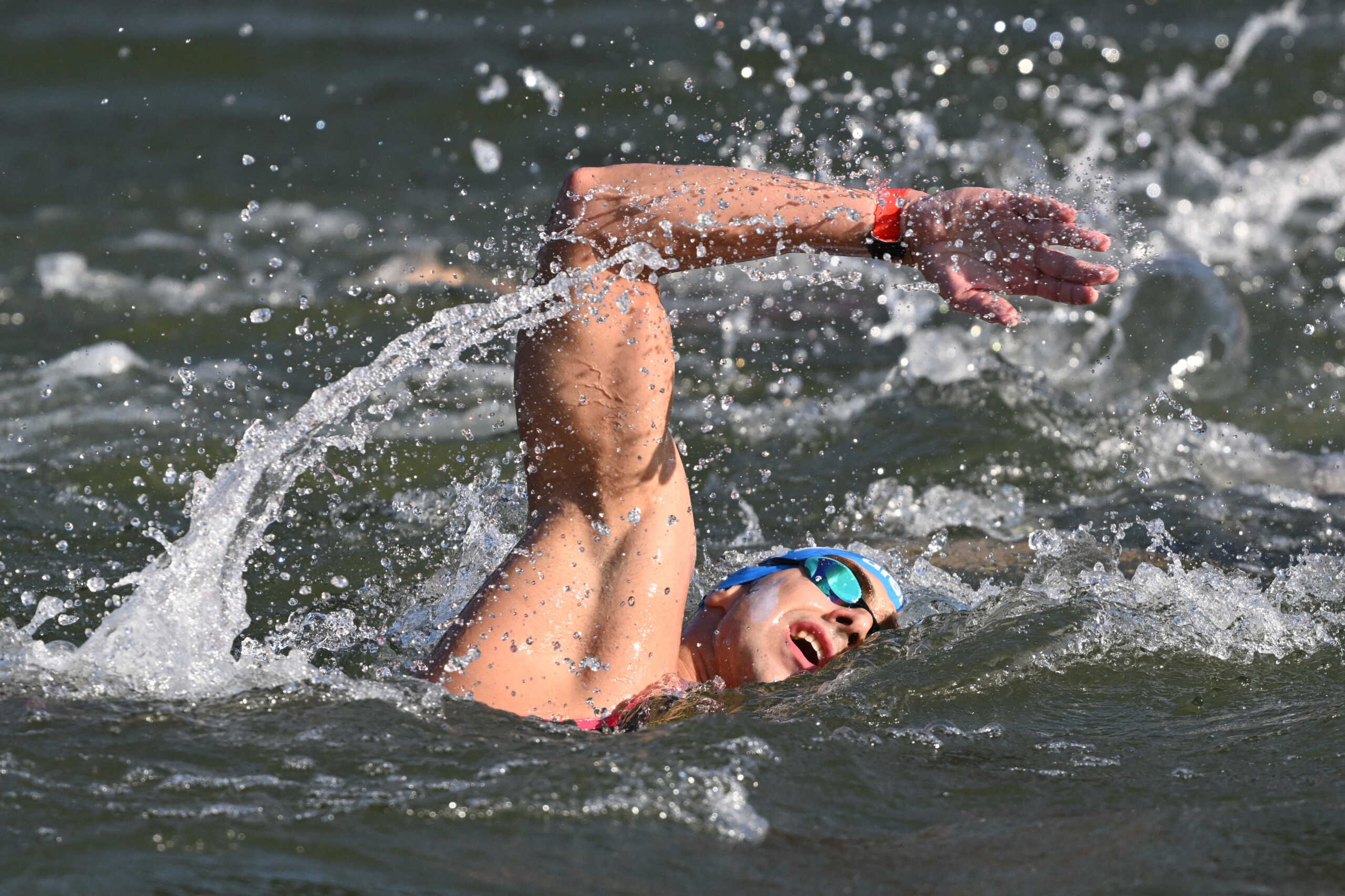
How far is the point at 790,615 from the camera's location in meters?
3.49

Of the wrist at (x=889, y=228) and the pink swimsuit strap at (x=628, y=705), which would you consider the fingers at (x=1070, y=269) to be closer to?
the wrist at (x=889, y=228)

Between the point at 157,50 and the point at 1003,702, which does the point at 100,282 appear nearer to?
the point at 157,50

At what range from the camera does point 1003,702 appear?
338 centimetres

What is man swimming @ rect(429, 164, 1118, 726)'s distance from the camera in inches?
124

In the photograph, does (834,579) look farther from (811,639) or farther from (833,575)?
(811,639)

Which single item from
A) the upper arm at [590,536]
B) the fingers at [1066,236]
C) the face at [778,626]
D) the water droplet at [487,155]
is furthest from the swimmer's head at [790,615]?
the water droplet at [487,155]

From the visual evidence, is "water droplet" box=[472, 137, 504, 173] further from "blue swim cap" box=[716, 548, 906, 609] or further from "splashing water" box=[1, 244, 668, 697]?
"blue swim cap" box=[716, 548, 906, 609]

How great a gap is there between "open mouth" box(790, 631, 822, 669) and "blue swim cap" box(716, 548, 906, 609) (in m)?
0.18

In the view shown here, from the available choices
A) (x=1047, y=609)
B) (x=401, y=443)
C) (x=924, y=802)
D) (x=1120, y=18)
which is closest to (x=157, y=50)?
(x=401, y=443)

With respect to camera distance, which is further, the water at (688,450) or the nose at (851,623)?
the nose at (851,623)

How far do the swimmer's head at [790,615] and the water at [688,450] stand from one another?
0.09 metres

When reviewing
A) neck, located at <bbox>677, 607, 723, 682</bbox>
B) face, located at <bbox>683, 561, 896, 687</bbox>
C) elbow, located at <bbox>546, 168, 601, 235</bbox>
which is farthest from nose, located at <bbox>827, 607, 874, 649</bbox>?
elbow, located at <bbox>546, 168, 601, 235</bbox>

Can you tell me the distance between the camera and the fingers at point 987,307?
9.34ft

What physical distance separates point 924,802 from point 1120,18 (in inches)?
359
